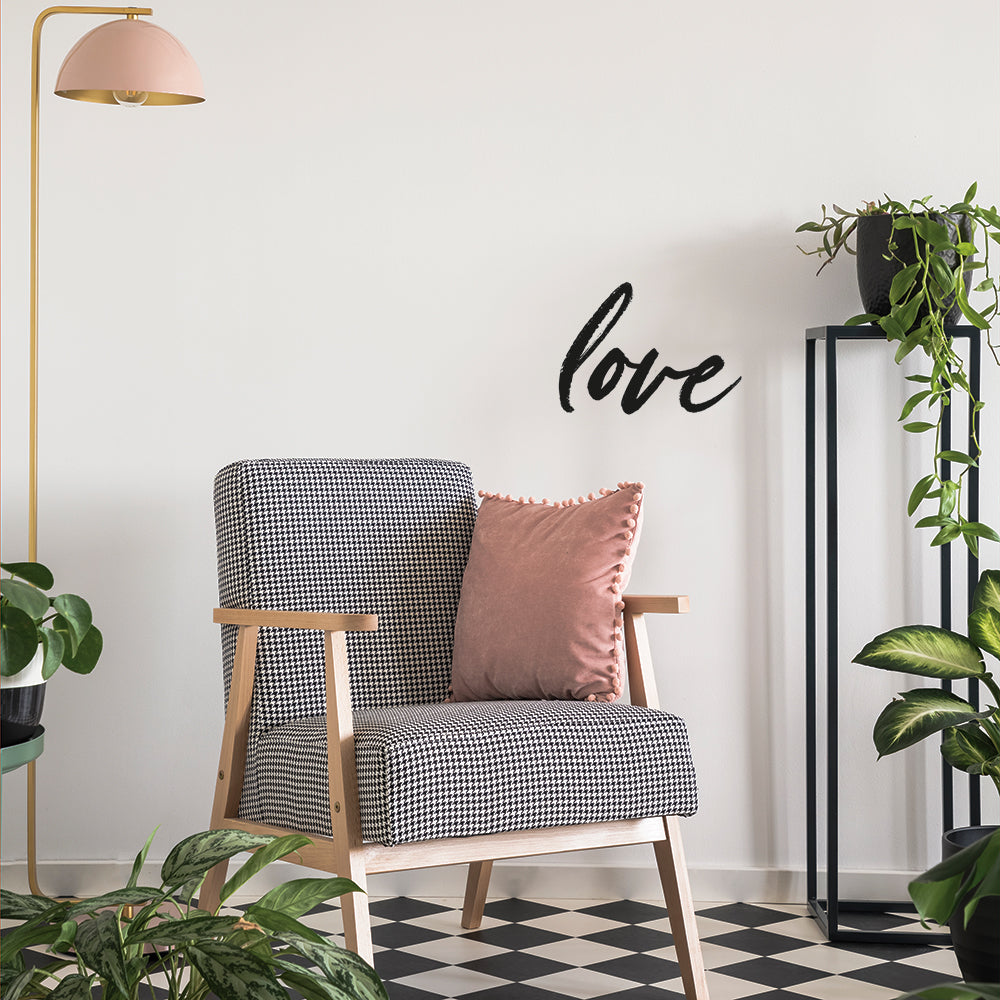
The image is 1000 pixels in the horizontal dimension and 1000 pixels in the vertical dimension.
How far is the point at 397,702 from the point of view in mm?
2398

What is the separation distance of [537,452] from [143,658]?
3.24ft

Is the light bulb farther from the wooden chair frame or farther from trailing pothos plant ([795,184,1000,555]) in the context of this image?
trailing pothos plant ([795,184,1000,555])

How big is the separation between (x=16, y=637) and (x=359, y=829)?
0.61 metres

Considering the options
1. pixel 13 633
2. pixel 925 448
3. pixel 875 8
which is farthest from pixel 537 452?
pixel 13 633

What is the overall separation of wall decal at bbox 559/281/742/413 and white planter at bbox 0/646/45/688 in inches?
55.1

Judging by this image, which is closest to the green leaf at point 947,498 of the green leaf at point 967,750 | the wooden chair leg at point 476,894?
the green leaf at point 967,750

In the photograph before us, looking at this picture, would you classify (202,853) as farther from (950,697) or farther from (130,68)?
(130,68)

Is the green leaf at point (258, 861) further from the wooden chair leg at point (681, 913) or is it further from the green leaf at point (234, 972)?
the wooden chair leg at point (681, 913)

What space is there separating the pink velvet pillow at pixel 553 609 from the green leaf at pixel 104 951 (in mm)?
1160

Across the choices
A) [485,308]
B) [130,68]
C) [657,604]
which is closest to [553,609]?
[657,604]

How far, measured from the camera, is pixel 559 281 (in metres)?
2.80

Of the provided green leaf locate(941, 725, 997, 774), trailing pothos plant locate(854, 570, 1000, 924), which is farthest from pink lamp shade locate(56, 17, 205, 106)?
green leaf locate(941, 725, 997, 774)

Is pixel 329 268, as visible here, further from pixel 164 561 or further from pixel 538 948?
pixel 538 948

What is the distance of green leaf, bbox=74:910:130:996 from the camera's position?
114 centimetres
